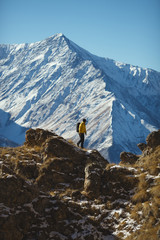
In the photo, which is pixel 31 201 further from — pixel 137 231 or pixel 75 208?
pixel 137 231

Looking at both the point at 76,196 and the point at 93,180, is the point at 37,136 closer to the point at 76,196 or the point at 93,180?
the point at 93,180

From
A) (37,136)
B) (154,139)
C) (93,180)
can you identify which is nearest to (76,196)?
(93,180)

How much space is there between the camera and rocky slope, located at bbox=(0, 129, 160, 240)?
56.7 feet

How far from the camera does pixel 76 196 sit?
66.1 ft

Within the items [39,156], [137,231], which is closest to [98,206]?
[137,231]

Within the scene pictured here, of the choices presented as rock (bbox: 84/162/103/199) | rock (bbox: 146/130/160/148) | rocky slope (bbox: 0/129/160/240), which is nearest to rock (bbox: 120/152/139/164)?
rocky slope (bbox: 0/129/160/240)

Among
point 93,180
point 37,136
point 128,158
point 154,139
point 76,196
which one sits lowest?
point 154,139

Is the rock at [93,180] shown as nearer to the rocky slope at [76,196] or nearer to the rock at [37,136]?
the rocky slope at [76,196]

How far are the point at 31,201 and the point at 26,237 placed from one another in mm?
1924

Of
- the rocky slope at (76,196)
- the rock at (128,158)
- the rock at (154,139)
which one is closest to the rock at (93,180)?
the rocky slope at (76,196)

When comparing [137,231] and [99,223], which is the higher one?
[99,223]

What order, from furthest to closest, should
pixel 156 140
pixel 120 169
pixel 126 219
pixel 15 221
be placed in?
1. pixel 156 140
2. pixel 120 169
3. pixel 126 219
4. pixel 15 221

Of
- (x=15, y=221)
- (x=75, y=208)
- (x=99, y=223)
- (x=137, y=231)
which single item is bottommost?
(x=137, y=231)

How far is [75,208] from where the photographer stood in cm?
1905
